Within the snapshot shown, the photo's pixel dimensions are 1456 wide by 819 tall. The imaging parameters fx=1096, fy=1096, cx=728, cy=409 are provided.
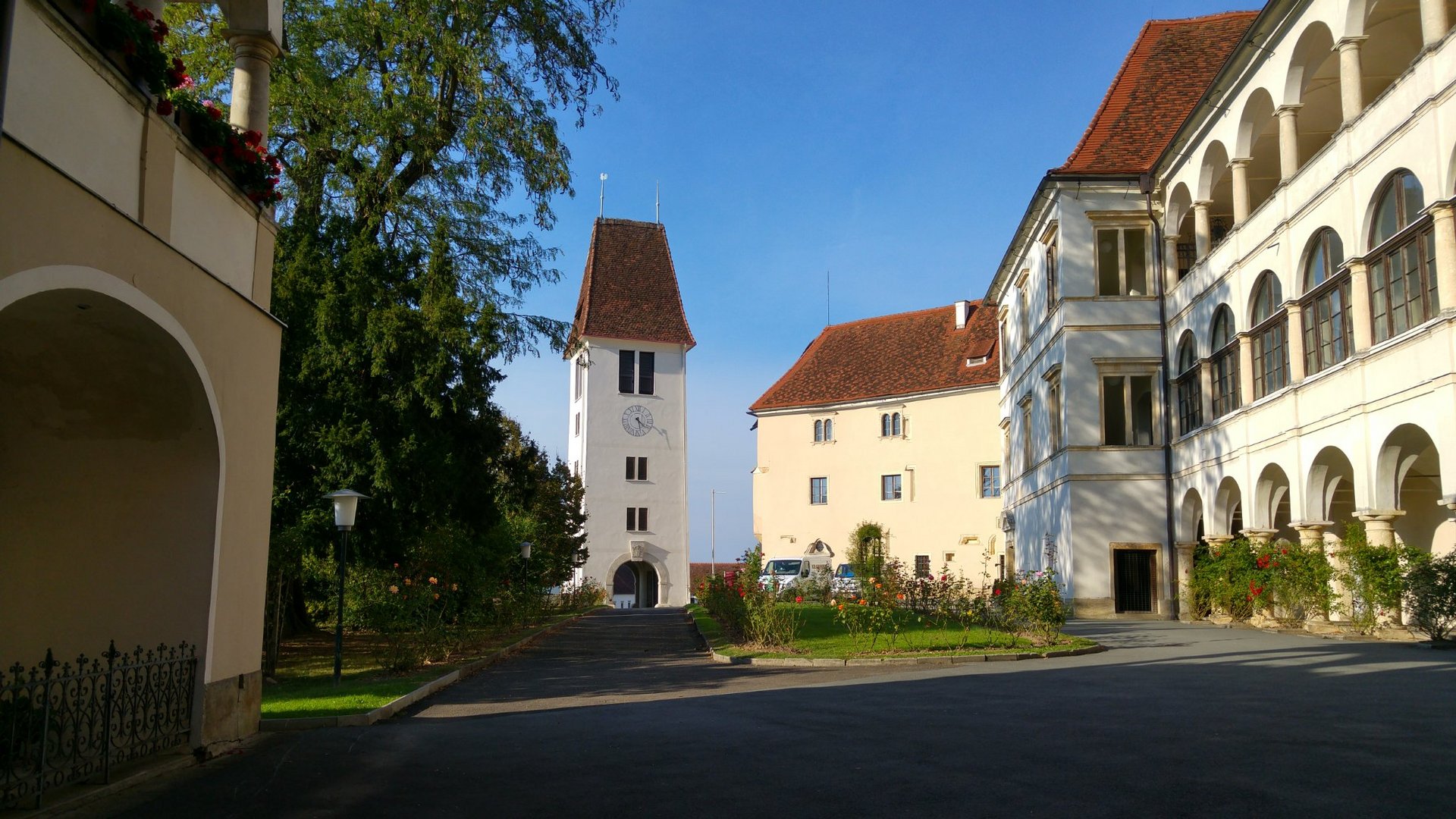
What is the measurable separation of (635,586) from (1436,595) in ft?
183

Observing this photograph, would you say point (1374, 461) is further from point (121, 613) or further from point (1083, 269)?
point (121, 613)

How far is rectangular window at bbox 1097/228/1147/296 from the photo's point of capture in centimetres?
3200

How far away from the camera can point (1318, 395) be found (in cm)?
2195

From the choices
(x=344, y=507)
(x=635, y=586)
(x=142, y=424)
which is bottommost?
(x=635, y=586)

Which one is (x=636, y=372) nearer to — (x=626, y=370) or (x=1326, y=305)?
(x=626, y=370)

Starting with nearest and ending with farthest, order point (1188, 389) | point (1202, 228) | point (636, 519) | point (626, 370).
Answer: point (1202, 228) < point (1188, 389) < point (636, 519) < point (626, 370)

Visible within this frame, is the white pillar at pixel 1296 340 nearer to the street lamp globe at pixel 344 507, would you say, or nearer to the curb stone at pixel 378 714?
the curb stone at pixel 378 714

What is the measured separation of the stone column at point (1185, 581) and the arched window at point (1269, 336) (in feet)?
20.5

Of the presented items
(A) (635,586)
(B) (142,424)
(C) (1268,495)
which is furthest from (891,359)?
(B) (142,424)

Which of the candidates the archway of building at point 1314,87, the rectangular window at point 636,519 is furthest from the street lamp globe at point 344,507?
the rectangular window at point 636,519

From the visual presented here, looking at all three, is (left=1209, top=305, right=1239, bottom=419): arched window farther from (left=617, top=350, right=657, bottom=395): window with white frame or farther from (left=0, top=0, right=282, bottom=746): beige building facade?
(left=617, top=350, right=657, bottom=395): window with white frame

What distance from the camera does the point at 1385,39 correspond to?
76.4 feet

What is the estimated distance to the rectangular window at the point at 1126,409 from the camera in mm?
31781

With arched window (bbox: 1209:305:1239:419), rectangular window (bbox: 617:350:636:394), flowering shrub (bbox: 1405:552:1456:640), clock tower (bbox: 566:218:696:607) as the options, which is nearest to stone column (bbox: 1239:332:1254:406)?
arched window (bbox: 1209:305:1239:419)
